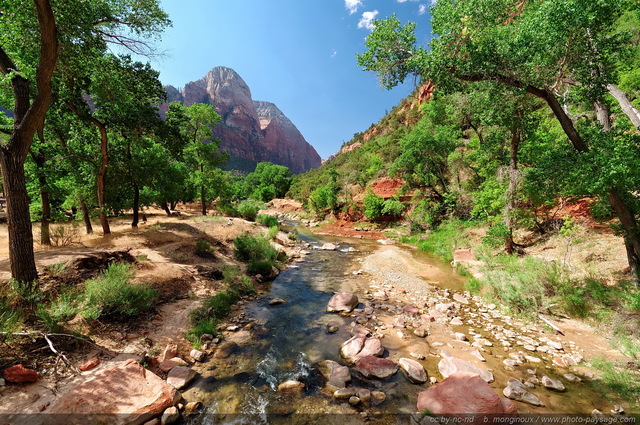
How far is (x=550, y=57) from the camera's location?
6809 mm

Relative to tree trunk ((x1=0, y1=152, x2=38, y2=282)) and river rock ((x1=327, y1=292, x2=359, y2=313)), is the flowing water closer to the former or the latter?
river rock ((x1=327, y1=292, x2=359, y2=313))

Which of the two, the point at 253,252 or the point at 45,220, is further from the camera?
the point at 253,252

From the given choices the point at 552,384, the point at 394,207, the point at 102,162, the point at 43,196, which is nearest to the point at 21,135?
the point at 102,162

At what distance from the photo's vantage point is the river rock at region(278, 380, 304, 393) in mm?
5082

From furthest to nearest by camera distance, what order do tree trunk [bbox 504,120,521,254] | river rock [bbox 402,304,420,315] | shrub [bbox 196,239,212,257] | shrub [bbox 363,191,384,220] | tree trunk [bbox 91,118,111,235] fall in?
shrub [bbox 363,191,384,220], shrub [bbox 196,239,212,257], tree trunk [bbox 91,118,111,235], tree trunk [bbox 504,120,521,254], river rock [bbox 402,304,420,315]

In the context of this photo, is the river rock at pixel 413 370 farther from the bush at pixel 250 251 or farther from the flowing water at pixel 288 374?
the bush at pixel 250 251

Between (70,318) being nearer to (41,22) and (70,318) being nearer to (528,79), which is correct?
(41,22)

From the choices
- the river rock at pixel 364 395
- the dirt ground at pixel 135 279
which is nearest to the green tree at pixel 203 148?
the dirt ground at pixel 135 279

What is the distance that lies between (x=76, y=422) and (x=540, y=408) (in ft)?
25.7

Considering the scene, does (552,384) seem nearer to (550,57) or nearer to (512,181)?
(550,57)

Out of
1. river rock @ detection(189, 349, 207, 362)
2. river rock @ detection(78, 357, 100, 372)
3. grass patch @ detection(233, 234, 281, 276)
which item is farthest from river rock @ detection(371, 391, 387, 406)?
grass patch @ detection(233, 234, 281, 276)

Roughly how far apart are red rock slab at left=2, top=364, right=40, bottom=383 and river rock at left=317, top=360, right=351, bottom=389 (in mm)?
5307

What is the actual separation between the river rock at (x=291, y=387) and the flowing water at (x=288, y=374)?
99 millimetres

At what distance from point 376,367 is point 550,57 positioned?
9.59 meters
